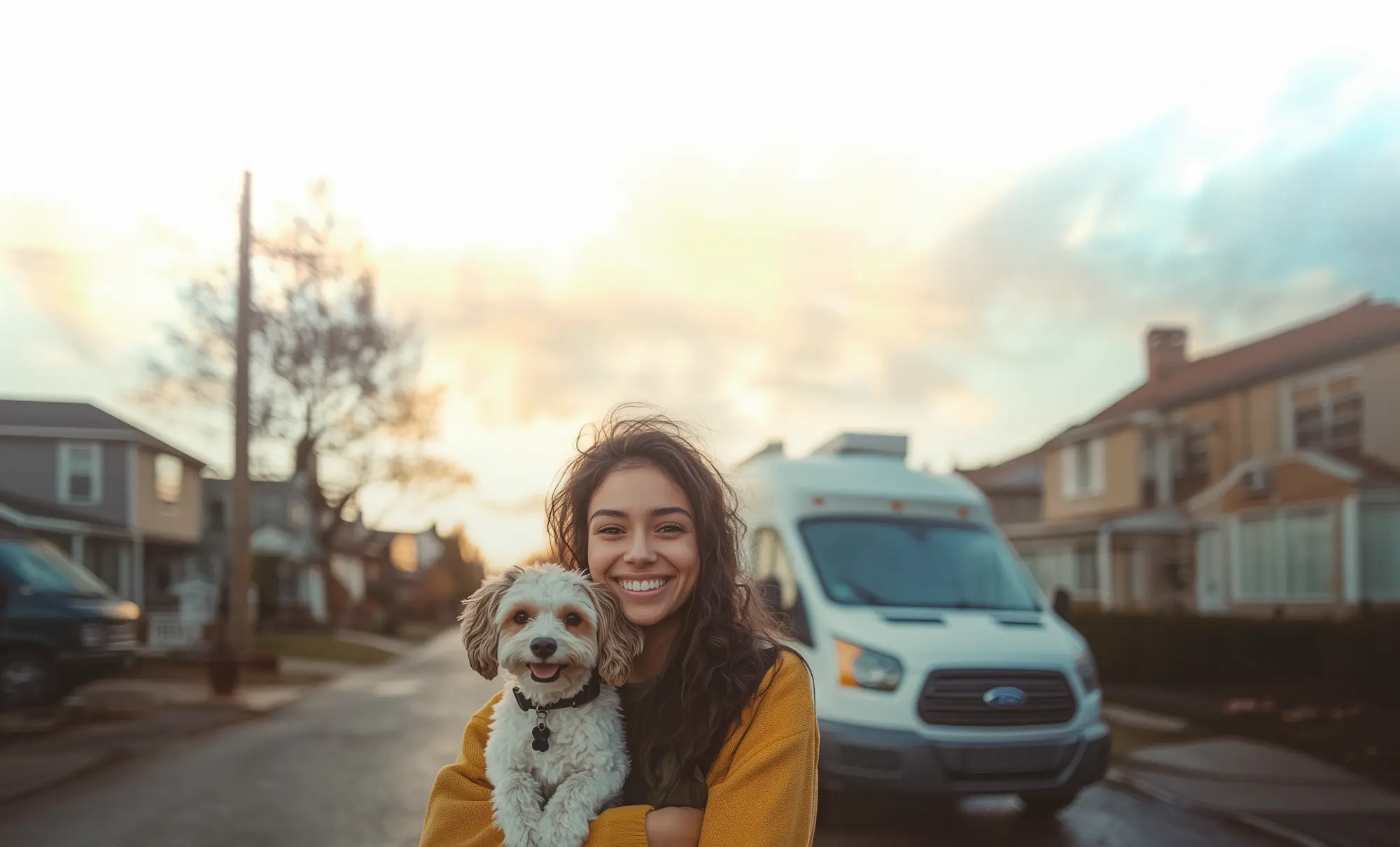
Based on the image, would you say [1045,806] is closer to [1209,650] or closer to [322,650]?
[1209,650]

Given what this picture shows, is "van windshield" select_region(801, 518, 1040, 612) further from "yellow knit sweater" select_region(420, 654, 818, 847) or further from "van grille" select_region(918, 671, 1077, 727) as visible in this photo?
"yellow knit sweater" select_region(420, 654, 818, 847)

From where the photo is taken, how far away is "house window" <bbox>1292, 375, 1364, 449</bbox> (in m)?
22.6

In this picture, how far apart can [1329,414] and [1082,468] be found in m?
9.92

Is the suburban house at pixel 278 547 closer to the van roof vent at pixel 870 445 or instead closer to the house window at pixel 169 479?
the house window at pixel 169 479

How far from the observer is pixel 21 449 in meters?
27.0

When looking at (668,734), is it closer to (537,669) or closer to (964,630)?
(537,669)

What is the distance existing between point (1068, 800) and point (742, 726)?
603 cm

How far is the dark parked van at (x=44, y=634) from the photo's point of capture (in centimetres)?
1327

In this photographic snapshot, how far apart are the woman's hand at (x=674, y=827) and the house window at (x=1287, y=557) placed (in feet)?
A: 74.0

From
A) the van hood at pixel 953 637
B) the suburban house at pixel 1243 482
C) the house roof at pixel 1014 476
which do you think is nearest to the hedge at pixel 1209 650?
the suburban house at pixel 1243 482

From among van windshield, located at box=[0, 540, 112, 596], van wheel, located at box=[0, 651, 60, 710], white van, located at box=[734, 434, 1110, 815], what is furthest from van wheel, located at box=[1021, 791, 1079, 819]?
van windshield, located at box=[0, 540, 112, 596]

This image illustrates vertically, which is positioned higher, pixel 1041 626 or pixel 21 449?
pixel 21 449

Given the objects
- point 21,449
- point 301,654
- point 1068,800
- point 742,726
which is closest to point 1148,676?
point 1068,800

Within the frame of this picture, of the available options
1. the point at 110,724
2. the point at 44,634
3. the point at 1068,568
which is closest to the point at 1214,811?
the point at 110,724
